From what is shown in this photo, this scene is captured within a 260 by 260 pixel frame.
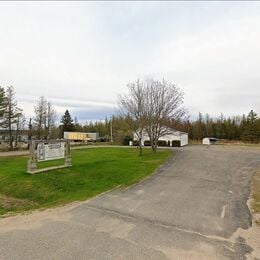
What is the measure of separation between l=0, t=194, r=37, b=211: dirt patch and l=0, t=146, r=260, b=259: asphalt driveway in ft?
5.78

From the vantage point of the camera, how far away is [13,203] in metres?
10.1

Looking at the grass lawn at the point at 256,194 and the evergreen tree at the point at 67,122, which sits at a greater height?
the evergreen tree at the point at 67,122

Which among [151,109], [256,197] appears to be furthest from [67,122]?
[256,197]

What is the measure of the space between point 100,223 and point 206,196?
489cm

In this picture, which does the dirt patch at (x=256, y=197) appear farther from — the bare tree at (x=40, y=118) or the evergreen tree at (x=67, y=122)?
the evergreen tree at (x=67, y=122)

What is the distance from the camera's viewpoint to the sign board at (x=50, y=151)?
1472 centimetres

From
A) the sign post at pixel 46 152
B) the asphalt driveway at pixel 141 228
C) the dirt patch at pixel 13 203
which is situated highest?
the sign post at pixel 46 152

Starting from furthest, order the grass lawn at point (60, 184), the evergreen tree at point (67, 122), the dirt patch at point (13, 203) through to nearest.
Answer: the evergreen tree at point (67, 122) < the grass lawn at point (60, 184) < the dirt patch at point (13, 203)

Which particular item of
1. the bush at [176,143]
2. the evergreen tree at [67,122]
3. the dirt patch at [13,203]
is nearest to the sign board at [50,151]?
the dirt patch at [13,203]

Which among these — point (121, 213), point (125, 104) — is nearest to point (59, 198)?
point (121, 213)

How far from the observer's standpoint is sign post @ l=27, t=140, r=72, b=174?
1429 cm

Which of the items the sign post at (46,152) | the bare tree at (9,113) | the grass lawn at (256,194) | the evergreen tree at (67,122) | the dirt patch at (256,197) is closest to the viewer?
the dirt patch at (256,197)

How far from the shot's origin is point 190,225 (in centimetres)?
720

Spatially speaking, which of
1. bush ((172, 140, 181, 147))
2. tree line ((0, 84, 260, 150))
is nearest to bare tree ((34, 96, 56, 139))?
tree line ((0, 84, 260, 150))
